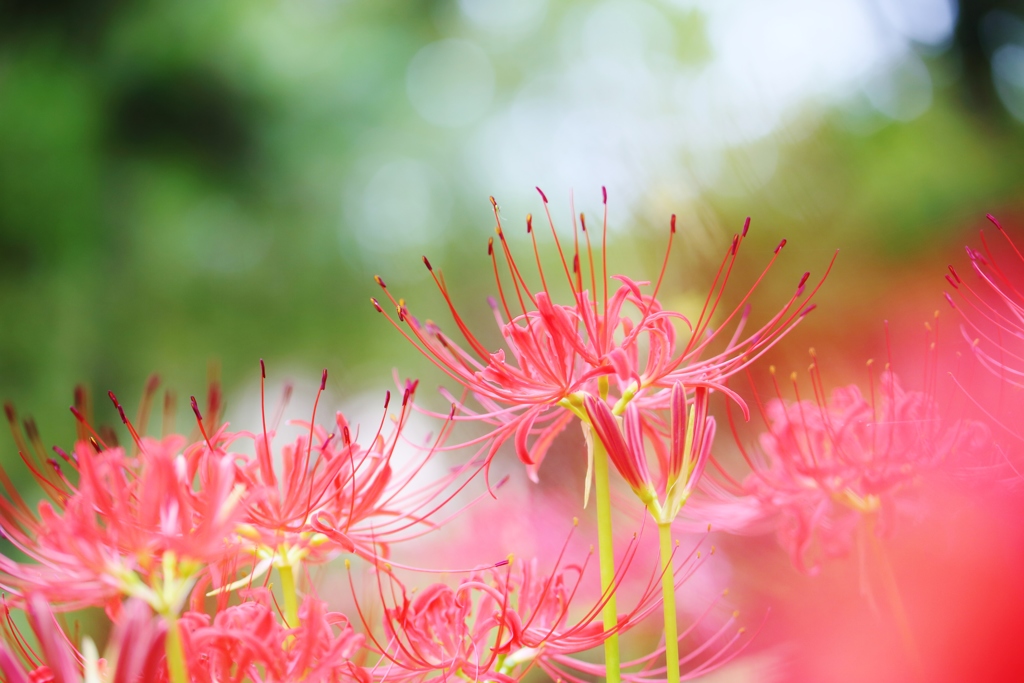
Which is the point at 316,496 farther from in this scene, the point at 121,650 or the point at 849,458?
the point at 849,458

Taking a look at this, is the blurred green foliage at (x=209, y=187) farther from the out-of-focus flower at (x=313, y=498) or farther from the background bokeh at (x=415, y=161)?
the out-of-focus flower at (x=313, y=498)

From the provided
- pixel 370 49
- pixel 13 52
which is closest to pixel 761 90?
pixel 370 49

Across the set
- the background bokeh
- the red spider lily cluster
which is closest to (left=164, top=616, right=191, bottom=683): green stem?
the red spider lily cluster

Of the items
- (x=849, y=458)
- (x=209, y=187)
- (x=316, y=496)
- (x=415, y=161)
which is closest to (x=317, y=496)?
(x=316, y=496)

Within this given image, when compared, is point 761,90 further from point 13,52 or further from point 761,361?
point 13,52

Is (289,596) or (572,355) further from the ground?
(572,355)

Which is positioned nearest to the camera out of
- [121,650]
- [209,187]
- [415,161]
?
[121,650]
